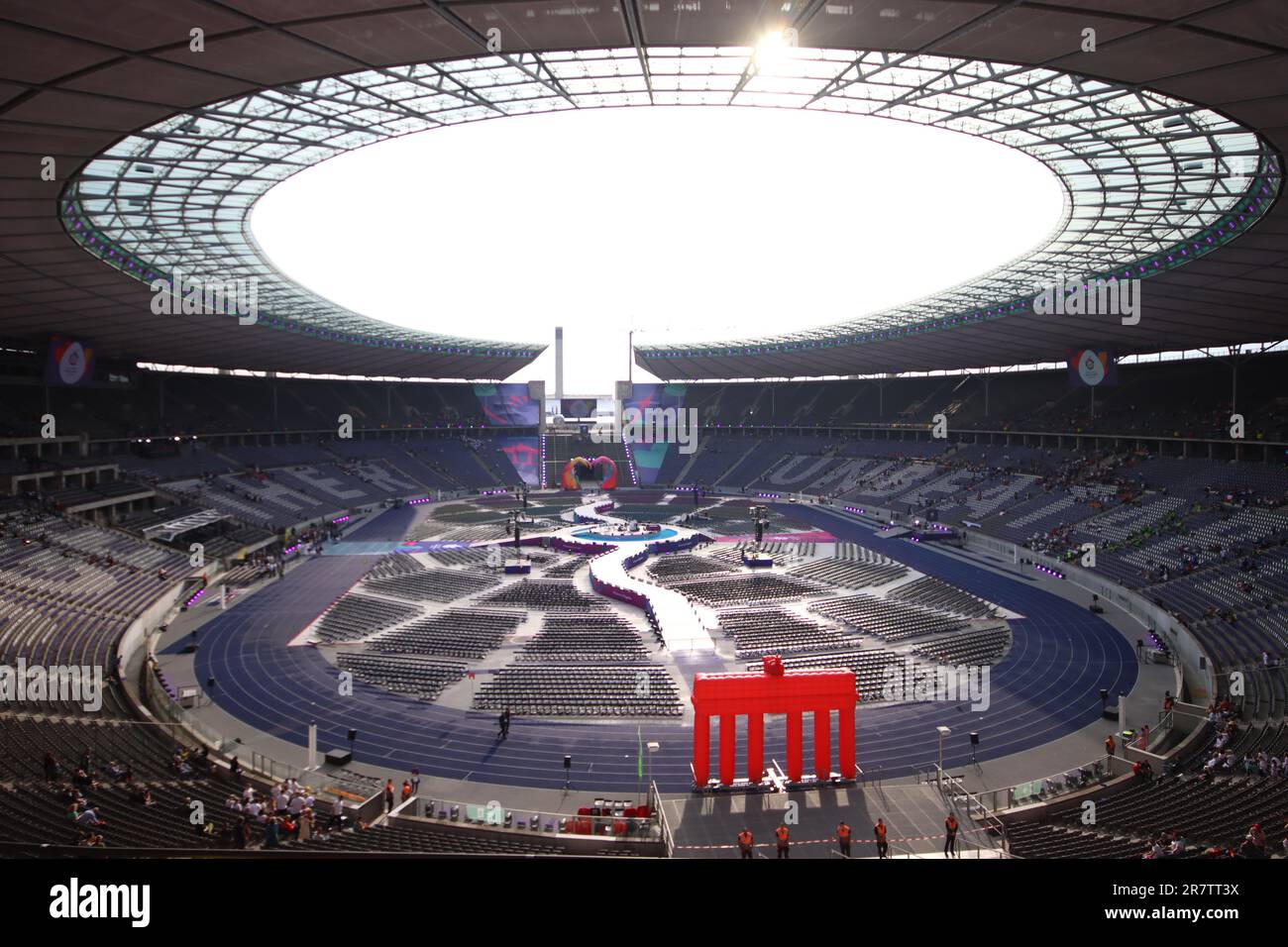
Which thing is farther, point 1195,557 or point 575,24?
point 1195,557

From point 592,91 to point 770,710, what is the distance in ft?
55.8

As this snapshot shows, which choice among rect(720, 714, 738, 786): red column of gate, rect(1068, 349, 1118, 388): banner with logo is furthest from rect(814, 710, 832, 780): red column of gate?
rect(1068, 349, 1118, 388): banner with logo

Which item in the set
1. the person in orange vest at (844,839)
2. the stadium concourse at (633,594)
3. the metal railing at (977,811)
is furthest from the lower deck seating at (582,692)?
the person in orange vest at (844,839)

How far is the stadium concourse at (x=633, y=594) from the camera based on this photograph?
42.9 ft

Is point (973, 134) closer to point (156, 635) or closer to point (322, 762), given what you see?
point (322, 762)

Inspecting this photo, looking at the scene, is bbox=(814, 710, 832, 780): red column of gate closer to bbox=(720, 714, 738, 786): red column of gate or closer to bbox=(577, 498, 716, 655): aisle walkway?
bbox=(720, 714, 738, 786): red column of gate

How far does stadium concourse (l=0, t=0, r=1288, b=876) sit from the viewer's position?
42.9ft

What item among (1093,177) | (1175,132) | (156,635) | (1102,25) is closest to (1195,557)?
(1093,177)
